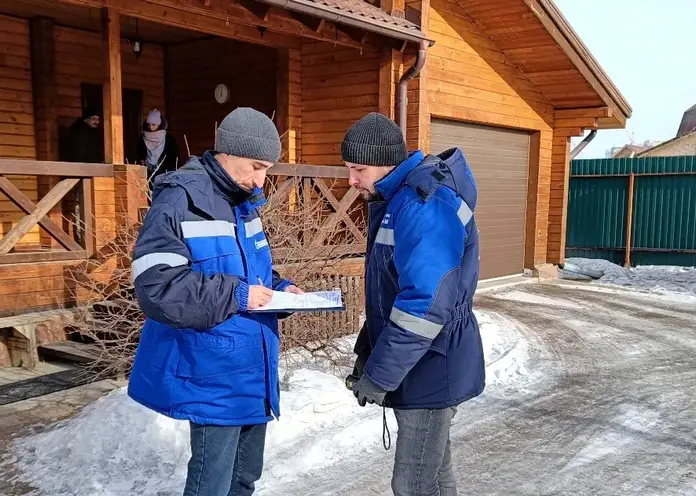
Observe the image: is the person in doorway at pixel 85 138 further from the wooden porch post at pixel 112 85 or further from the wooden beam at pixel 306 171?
the wooden beam at pixel 306 171

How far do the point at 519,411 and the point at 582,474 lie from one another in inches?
43.5

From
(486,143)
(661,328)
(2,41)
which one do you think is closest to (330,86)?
(486,143)

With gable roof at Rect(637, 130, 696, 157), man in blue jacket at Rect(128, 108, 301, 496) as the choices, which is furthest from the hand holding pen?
gable roof at Rect(637, 130, 696, 157)

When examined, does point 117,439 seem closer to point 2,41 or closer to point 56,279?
point 56,279

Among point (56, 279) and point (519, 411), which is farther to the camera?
point (56, 279)

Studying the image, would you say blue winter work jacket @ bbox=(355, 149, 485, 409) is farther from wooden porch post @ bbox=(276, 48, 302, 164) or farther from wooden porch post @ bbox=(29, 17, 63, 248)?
wooden porch post @ bbox=(29, 17, 63, 248)

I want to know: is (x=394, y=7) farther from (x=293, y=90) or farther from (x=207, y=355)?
(x=207, y=355)

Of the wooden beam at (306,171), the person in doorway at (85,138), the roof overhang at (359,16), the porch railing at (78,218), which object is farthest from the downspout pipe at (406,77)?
the person in doorway at (85,138)

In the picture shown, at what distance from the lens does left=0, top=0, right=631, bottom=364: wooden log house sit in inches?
247

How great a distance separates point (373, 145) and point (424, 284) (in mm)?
Result: 601

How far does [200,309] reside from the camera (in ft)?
6.74

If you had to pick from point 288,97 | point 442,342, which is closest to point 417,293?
point 442,342

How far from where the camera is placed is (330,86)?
873cm

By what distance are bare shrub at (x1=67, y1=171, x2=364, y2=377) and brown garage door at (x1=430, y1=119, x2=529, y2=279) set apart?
4.42 metres
